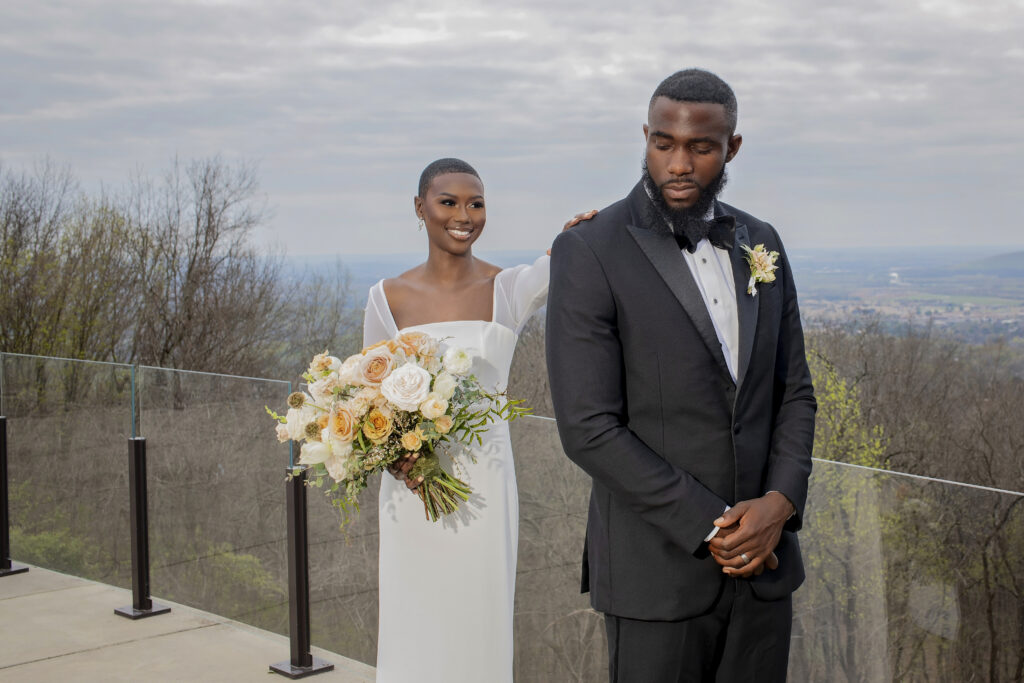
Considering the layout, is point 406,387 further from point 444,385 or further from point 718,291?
point 718,291

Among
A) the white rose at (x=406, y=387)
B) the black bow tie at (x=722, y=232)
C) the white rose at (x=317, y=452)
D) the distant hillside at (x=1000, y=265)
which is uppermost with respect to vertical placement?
the distant hillside at (x=1000, y=265)

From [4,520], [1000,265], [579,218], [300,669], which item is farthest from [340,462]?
[1000,265]

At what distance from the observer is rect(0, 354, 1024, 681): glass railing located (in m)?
3.07

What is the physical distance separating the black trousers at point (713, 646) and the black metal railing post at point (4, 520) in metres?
5.66

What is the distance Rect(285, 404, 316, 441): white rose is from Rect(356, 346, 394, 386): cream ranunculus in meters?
0.25

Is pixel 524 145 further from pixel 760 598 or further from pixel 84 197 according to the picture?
pixel 760 598

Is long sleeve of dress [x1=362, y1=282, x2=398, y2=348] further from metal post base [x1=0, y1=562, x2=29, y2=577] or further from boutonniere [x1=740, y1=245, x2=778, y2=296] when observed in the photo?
metal post base [x1=0, y1=562, x2=29, y2=577]

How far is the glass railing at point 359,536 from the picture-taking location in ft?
10.1

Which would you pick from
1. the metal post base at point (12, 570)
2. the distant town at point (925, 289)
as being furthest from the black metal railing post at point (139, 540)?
the distant town at point (925, 289)

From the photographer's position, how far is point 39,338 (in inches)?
801

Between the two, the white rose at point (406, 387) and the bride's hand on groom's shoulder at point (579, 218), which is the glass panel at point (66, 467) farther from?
the bride's hand on groom's shoulder at point (579, 218)

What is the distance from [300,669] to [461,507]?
1631 millimetres

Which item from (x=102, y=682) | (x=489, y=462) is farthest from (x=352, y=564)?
(x=489, y=462)

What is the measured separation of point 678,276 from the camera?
2367mm
